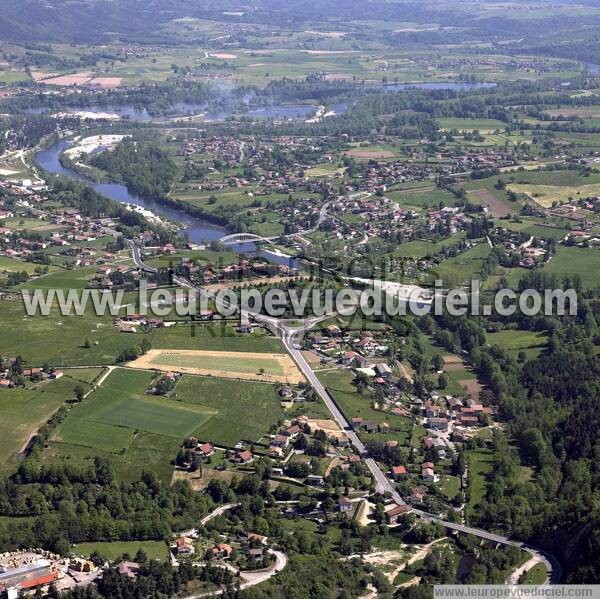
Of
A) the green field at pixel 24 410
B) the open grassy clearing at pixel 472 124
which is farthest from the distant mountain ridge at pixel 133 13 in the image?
the green field at pixel 24 410

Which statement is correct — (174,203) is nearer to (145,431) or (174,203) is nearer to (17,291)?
(17,291)

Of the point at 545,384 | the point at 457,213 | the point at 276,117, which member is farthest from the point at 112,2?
the point at 545,384

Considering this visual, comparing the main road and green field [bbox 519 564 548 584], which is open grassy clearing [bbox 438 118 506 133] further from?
green field [bbox 519 564 548 584]

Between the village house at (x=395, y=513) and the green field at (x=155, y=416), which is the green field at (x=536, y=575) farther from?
the green field at (x=155, y=416)

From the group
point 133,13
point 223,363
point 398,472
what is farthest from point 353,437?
point 133,13

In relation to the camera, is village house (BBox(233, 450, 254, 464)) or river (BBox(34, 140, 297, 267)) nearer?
village house (BBox(233, 450, 254, 464))

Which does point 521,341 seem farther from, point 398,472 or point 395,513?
point 395,513

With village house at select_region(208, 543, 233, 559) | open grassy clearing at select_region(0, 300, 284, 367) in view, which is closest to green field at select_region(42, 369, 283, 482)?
open grassy clearing at select_region(0, 300, 284, 367)

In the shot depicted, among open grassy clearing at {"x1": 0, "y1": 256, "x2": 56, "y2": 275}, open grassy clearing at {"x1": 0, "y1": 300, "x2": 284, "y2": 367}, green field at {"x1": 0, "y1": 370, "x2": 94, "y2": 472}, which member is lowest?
green field at {"x1": 0, "y1": 370, "x2": 94, "y2": 472}
